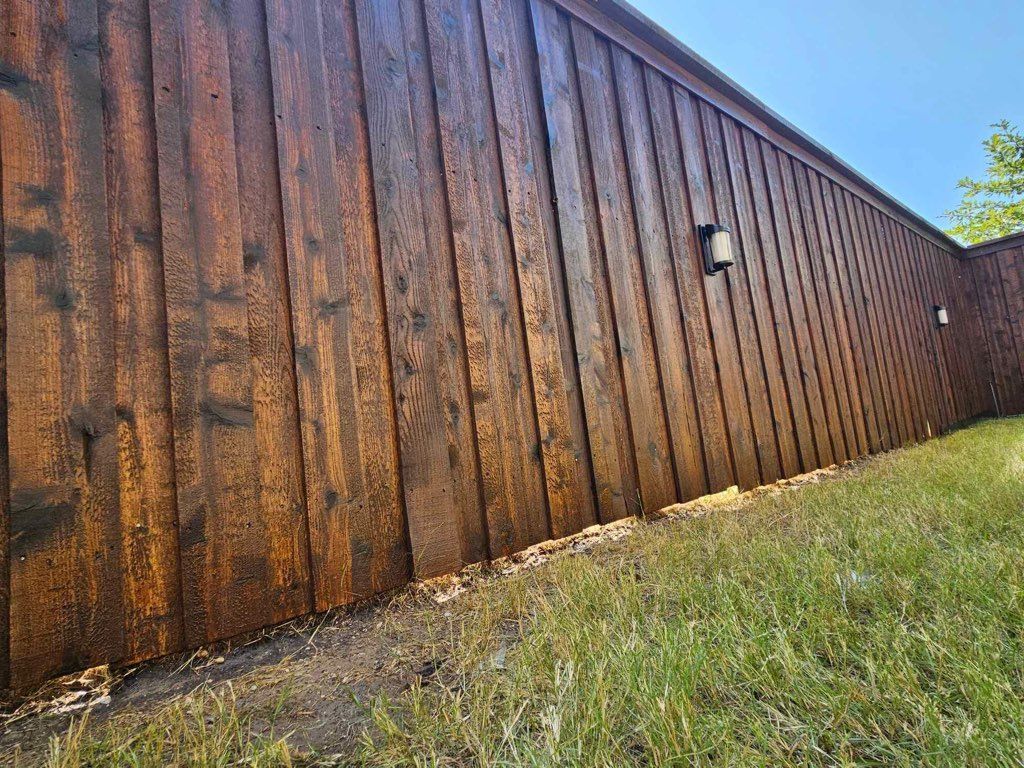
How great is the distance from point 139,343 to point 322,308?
0.46 m

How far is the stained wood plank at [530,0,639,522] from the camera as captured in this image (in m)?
2.10

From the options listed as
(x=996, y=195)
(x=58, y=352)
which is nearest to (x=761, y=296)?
(x=58, y=352)

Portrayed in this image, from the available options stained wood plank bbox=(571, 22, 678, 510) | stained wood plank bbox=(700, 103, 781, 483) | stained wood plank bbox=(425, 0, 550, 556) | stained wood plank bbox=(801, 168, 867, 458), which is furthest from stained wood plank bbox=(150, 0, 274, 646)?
stained wood plank bbox=(801, 168, 867, 458)

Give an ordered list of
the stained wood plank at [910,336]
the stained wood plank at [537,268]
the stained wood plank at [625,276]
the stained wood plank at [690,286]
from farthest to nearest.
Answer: the stained wood plank at [910,336]
the stained wood plank at [690,286]
the stained wood plank at [625,276]
the stained wood plank at [537,268]

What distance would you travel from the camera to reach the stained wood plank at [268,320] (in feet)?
4.18

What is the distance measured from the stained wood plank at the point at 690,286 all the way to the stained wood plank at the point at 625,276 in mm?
331

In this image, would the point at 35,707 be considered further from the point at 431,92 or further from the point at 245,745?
the point at 431,92

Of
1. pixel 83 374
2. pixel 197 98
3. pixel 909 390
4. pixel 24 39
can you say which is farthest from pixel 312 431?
pixel 909 390

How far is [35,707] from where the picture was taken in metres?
0.93

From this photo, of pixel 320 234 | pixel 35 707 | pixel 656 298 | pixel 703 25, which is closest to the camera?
pixel 35 707

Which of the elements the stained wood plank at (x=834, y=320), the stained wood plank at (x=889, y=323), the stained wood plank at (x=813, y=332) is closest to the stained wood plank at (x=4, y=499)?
the stained wood plank at (x=813, y=332)

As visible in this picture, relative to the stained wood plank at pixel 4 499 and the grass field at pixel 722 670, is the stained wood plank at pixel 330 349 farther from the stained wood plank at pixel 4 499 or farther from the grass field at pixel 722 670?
the stained wood plank at pixel 4 499

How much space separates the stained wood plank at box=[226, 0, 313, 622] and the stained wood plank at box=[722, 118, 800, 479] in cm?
285

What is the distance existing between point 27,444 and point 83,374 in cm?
18
